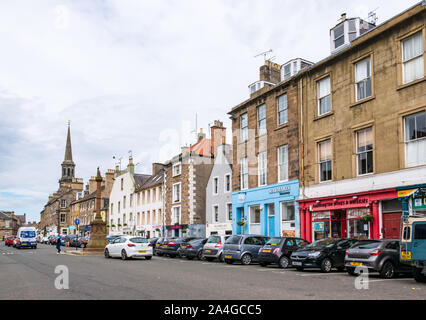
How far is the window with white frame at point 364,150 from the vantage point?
888 inches

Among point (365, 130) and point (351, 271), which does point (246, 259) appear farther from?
point (365, 130)

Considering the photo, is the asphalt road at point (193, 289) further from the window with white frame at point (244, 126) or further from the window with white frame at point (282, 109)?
the window with white frame at point (244, 126)

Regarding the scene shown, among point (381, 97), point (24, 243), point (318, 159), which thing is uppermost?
point (381, 97)

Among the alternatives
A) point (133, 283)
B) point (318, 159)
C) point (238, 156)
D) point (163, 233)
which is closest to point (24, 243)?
point (163, 233)

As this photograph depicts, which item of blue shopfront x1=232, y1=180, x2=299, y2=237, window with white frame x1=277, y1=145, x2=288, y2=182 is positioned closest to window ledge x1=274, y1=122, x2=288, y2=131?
window with white frame x1=277, y1=145, x2=288, y2=182

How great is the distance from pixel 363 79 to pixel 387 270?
1143 centimetres

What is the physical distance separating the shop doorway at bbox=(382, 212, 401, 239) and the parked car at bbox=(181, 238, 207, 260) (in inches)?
461

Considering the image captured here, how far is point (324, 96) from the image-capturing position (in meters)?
26.2

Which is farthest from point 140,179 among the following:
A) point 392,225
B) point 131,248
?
point 392,225

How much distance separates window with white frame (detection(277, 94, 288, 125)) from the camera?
2930 centimetres

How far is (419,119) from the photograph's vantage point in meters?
20.1

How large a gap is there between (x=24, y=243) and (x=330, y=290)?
1738 inches

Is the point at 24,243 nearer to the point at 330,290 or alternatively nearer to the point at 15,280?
the point at 15,280

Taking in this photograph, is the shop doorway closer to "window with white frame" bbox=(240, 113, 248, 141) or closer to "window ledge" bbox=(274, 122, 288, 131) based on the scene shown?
"window ledge" bbox=(274, 122, 288, 131)
